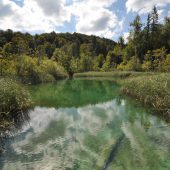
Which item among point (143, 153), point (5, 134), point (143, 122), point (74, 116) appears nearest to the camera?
point (143, 153)

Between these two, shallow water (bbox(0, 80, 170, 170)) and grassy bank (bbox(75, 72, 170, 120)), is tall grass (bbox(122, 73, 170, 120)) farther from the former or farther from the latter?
shallow water (bbox(0, 80, 170, 170))

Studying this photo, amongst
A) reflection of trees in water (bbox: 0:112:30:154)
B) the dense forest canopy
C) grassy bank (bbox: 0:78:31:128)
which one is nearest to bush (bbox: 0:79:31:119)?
grassy bank (bbox: 0:78:31:128)

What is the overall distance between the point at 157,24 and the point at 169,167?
54335 millimetres

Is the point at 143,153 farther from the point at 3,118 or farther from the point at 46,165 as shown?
the point at 3,118

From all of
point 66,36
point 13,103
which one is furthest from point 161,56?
point 66,36

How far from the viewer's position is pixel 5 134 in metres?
9.83

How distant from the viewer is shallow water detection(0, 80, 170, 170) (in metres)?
7.16

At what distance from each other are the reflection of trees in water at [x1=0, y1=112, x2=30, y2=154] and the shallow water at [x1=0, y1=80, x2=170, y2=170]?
0.21 metres

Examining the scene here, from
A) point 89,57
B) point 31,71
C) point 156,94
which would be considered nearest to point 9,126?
point 156,94

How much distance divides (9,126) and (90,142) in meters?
3.78

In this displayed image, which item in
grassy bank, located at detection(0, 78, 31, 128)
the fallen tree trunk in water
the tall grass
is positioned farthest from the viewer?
the tall grass

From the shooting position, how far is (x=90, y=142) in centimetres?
895

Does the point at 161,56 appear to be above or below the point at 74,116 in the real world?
above

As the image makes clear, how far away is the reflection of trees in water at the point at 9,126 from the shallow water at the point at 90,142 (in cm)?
21
